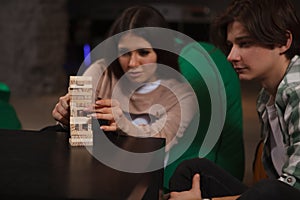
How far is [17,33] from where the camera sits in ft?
16.6

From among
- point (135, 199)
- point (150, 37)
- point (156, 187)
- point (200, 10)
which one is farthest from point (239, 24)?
point (200, 10)

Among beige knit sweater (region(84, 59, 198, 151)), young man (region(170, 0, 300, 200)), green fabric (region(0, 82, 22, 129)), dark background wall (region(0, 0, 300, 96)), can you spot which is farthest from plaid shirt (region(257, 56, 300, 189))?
dark background wall (region(0, 0, 300, 96))

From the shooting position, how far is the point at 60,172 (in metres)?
0.98

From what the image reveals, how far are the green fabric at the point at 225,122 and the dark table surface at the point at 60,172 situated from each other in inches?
26.9

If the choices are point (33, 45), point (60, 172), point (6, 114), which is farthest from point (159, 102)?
point (33, 45)

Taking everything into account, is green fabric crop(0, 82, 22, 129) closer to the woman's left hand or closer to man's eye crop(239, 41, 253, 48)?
the woman's left hand

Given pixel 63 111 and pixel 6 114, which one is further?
pixel 6 114

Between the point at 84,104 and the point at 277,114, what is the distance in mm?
545

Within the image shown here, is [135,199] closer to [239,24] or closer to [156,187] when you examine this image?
[156,187]

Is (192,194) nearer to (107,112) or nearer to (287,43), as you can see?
(107,112)

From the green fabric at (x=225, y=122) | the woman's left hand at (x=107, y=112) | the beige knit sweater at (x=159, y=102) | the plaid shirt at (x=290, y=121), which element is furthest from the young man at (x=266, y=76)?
the green fabric at (x=225, y=122)

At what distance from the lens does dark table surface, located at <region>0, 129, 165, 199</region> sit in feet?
2.84

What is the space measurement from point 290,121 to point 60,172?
63 cm

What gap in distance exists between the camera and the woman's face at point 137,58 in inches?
70.3
